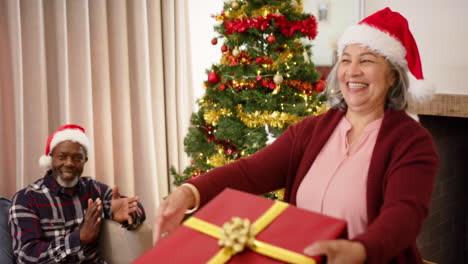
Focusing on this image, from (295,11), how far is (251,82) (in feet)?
1.61

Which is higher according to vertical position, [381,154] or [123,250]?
[381,154]

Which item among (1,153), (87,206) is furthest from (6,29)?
(87,206)

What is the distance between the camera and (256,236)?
3.01 ft

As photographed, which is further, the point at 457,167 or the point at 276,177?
the point at 457,167

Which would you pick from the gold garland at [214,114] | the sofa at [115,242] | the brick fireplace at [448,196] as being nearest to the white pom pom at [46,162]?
the sofa at [115,242]

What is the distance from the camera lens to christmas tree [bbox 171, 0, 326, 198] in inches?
108

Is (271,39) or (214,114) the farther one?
(214,114)

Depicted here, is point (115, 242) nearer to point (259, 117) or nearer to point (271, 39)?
point (259, 117)

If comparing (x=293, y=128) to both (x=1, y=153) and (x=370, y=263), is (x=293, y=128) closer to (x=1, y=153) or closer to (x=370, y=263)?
(x=370, y=263)

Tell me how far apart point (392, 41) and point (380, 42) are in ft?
0.17

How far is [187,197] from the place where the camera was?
1.25 m

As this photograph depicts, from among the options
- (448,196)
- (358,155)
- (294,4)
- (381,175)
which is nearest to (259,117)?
(294,4)

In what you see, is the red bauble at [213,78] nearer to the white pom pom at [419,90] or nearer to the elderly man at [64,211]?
the elderly man at [64,211]

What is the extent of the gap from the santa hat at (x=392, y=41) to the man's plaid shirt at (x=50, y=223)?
140cm
